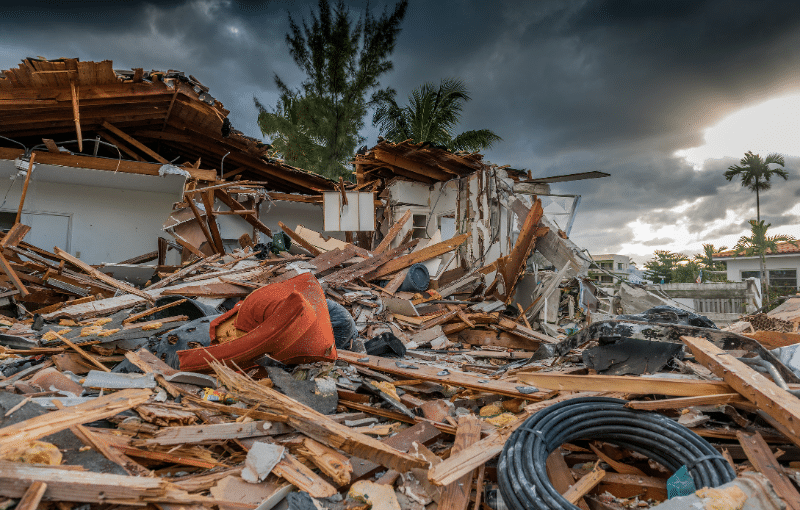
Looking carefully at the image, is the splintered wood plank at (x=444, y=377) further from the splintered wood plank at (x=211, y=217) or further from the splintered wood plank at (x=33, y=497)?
the splintered wood plank at (x=211, y=217)

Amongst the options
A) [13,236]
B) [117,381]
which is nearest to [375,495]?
[117,381]

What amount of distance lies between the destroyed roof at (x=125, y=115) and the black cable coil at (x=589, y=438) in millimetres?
8482

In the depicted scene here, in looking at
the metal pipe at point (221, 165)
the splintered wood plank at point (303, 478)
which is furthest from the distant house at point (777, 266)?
the splintered wood plank at point (303, 478)

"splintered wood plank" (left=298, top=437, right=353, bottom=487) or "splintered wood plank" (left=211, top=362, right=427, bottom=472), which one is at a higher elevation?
"splintered wood plank" (left=211, top=362, right=427, bottom=472)

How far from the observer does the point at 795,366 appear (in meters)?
3.56

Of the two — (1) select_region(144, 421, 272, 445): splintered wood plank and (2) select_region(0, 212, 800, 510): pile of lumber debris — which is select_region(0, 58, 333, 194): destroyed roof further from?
(1) select_region(144, 421, 272, 445): splintered wood plank

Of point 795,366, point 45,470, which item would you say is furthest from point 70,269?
point 795,366

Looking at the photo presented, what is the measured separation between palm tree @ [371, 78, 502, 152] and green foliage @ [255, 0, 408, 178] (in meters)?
3.22

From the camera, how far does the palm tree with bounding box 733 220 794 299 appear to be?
3036 centimetres

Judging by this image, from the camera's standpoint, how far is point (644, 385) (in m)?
2.92

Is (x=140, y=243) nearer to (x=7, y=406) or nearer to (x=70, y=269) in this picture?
(x=70, y=269)

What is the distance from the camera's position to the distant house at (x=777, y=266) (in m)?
29.6

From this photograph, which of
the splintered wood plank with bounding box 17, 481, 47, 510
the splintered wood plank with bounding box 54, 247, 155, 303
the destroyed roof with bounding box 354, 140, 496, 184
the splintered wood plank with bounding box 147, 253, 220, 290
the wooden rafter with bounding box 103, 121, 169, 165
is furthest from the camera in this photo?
the destroyed roof with bounding box 354, 140, 496, 184

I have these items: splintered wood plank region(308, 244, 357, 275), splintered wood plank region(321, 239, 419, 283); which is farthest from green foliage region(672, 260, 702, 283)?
splintered wood plank region(308, 244, 357, 275)
